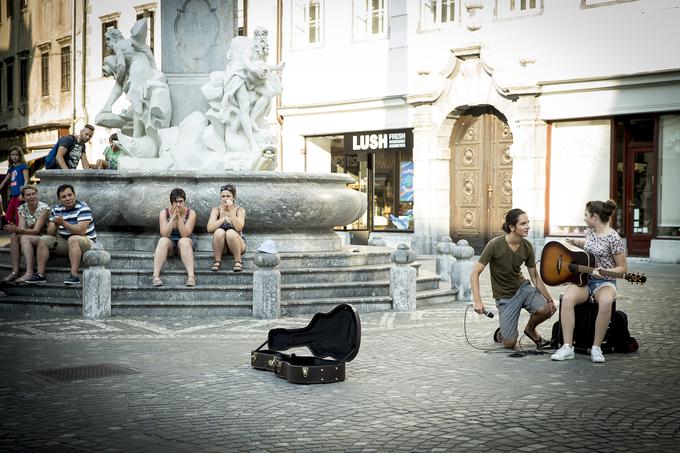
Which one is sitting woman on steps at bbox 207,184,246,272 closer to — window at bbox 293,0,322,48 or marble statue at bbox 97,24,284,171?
marble statue at bbox 97,24,284,171

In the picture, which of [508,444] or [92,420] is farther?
[92,420]

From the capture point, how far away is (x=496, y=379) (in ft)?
23.9

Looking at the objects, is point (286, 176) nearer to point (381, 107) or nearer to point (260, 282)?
point (260, 282)

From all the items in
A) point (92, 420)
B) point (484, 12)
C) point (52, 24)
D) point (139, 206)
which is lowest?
point (92, 420)

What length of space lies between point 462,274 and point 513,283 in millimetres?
4308

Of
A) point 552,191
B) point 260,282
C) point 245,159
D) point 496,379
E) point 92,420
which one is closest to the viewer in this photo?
point 92,420

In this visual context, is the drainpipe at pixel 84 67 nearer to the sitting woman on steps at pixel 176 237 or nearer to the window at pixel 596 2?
the window at pixel 596 2

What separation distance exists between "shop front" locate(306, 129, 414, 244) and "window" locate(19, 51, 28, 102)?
787 inches

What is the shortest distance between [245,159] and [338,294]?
11.2 feet

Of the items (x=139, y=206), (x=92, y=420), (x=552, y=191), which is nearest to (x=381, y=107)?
(x=552, y=191)

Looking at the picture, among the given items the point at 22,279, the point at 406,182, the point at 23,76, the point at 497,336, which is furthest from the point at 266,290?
the point at 23,76

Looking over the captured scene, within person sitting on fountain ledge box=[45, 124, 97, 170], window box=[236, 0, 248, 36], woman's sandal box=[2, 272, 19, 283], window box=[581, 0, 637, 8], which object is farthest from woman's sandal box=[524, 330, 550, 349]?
window box=[236, 0, 248, 36]

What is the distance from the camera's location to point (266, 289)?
35.0 feet

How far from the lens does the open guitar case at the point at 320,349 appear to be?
705 cm
